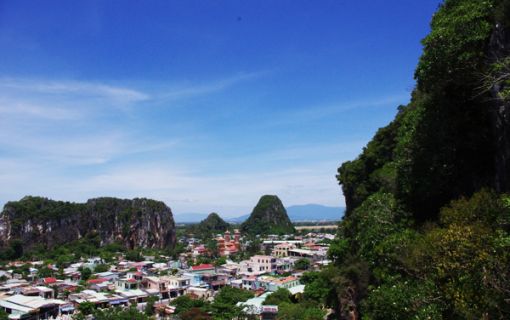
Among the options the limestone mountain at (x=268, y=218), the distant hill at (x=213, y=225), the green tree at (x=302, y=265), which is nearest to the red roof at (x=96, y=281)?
the green tree at (x=302, y=265)

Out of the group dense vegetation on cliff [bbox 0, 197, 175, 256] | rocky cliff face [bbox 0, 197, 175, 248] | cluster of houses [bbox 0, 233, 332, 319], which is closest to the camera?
cluster of houses [bbox 0, 233, 332, 319]

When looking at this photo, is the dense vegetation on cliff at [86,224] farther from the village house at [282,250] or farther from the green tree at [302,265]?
the green tree at [302,265]

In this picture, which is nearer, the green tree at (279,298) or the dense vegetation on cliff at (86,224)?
the green tree at (279,298)

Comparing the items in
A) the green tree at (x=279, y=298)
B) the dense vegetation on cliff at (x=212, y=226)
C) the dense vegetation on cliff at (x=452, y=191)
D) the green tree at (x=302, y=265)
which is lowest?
the green tree at (x=302, y=265)

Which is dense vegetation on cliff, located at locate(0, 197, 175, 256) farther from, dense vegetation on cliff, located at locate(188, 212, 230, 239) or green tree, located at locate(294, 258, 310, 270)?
green tree, located at locate(294, 258, 310, 270)

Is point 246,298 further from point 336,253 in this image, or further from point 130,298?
point 336,253

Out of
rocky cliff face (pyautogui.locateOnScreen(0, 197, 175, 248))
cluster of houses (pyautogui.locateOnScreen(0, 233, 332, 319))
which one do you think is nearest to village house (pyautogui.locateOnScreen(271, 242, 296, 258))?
cluster of houses (pyautogui.locateOnScreen(0, 233, 332, 319))
